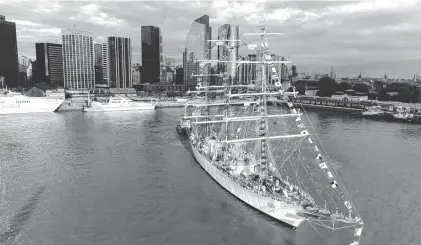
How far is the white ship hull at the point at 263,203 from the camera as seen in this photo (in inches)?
853

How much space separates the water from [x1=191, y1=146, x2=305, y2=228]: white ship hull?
1.85 feet

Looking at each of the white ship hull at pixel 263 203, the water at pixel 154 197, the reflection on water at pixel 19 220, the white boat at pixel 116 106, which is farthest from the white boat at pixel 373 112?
the reflection on water at pixel 19 220

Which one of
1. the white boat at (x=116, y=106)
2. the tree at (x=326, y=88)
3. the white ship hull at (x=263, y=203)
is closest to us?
the white ship hull at (x=263, y=203)

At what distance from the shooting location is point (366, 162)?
125 ft

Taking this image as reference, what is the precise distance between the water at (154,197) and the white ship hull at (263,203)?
1.85ft

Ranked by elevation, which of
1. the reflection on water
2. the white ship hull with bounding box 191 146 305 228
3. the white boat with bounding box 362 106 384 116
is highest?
the white boat with bounding box 362 106 384 116

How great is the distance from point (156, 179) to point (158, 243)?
40.6ft

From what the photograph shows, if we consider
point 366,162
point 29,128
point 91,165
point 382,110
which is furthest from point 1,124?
point 382,110

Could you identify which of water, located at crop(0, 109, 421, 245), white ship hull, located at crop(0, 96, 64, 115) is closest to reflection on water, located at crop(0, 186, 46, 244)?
water, located at crop(0, 109, 421, 245)

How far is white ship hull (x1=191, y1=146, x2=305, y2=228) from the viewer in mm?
21672

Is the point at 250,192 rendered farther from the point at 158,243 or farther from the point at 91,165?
the point at 91,165

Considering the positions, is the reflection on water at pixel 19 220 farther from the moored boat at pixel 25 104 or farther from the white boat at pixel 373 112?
the white boat at pixel 373 112

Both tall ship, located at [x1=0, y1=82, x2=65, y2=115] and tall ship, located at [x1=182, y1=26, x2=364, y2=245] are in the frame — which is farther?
tall ship, located at [x1=0, y1=82, x2=65, y2=115]

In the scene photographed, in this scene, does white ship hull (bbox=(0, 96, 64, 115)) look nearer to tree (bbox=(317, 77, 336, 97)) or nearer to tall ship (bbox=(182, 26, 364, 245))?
tall ship (bbox=(182, 26, 364, 245))
